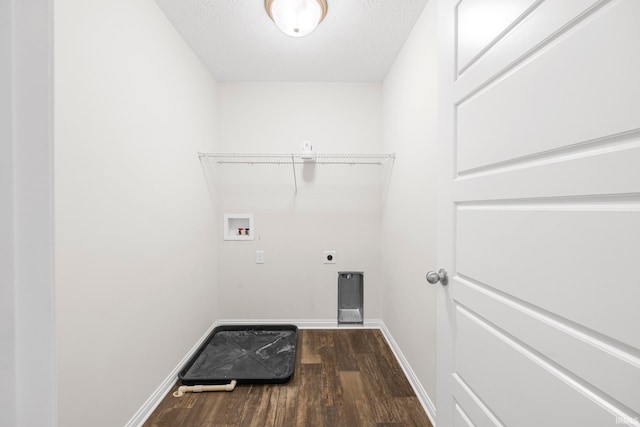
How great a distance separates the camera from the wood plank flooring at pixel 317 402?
145 centimetres

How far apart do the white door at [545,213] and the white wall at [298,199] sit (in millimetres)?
1619

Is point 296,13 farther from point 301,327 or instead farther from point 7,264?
point 301,327

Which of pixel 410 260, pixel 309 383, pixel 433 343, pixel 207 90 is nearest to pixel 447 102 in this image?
pixel 410 260

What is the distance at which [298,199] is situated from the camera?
8.43ft

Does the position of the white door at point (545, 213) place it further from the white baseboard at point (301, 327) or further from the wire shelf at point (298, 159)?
the wire shelf at point (298, 159)

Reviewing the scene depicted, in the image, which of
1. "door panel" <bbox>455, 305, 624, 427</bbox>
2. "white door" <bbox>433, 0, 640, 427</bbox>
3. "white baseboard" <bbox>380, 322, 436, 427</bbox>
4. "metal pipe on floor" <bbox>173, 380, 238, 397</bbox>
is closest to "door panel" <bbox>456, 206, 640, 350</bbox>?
"white door" <bbox>433, 0, 640, 427</bbox>

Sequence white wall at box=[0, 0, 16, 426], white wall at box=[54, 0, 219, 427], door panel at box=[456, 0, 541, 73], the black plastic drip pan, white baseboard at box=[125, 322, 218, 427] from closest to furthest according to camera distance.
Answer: white wall at box=[0, 0, 16, 426]
door panel at box=[456, 0, 541, 73]
white wall at box=[54, 0, 219, 427]
white baseboard at box=[125, 322, 218, 427]
the black plastic drip pan

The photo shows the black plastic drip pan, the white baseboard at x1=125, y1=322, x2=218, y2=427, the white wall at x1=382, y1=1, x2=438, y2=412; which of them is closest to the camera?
the white baseboard at x1=125, y1=322, x2=218, y2=427

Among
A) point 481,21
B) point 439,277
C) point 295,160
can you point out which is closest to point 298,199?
point 295,160

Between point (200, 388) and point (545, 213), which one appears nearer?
point (545, 213)

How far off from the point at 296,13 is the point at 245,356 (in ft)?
7.69

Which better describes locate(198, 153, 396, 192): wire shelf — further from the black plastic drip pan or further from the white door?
the white door

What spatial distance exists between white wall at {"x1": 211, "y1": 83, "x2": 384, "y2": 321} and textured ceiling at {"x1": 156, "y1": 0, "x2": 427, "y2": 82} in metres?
0.20

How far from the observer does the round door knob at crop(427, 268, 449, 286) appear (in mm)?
1026
